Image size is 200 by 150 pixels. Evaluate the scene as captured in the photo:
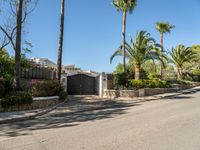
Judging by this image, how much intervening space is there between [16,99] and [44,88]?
11.7ft

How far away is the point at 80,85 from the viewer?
1103 inches

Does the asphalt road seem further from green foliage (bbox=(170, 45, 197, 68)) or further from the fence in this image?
green foliage (bbox=(170, 45, 197, 68))

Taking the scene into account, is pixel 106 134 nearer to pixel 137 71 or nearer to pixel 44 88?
pixel 44 88

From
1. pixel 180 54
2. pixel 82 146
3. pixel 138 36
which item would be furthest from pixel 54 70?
pixel 180 54

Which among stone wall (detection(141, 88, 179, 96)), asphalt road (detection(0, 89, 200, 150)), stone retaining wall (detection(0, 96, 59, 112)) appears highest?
stone wall (detection(141, 88, 179, 96))

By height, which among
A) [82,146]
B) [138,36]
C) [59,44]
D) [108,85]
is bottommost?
[82,146]

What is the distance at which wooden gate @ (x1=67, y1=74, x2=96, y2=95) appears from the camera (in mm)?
27953

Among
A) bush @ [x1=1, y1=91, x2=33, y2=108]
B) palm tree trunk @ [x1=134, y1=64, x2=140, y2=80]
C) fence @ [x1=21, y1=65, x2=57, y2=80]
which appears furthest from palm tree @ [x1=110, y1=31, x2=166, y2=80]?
bush @ [x1=1, y1=91, x2=33, y2=108]

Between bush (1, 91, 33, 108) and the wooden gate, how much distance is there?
10.6 metres

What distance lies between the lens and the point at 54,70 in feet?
88.6

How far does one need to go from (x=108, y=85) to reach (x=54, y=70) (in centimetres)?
480

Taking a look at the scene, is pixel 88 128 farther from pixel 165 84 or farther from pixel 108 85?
pixel 165 84

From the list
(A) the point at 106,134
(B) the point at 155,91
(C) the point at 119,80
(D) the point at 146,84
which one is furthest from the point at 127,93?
(A) the point at 106,134

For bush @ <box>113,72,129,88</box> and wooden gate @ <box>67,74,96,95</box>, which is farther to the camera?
wooden gate @ <box>67,74,96,95</box>
